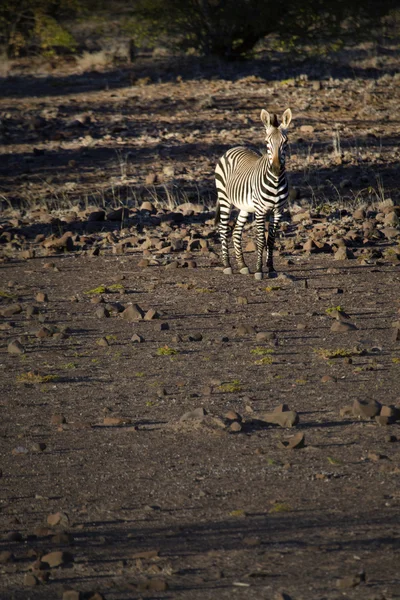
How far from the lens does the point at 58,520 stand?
16.8 ft

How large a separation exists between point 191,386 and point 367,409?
5.18 ft

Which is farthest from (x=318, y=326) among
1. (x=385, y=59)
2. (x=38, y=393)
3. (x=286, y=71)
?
(x=385, y=59)

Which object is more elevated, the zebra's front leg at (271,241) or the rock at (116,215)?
the zebra's front leg at (271,241)

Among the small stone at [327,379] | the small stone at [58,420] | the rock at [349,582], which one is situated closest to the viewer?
the rock at [349,582]

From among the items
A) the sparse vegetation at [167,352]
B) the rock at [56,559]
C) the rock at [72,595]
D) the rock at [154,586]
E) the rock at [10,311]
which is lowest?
the rock at [10,311]

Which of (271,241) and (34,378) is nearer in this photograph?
(34,378)

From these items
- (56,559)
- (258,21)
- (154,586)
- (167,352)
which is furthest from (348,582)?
(258,21)

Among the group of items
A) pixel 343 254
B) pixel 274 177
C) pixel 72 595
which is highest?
pixel 274 177

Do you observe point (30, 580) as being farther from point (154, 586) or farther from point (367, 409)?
point (367, 409)

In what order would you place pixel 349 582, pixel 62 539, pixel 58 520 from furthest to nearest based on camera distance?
pixel 58 520, pixel 62 539, pixel 349 582

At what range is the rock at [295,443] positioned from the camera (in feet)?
19.9

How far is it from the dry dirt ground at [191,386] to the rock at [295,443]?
5 cm

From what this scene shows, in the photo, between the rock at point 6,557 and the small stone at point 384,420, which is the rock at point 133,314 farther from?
the rock at point 6,557

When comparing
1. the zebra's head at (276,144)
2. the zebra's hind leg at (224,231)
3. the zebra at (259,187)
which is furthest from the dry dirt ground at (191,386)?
the zebra's head at (276,144)
